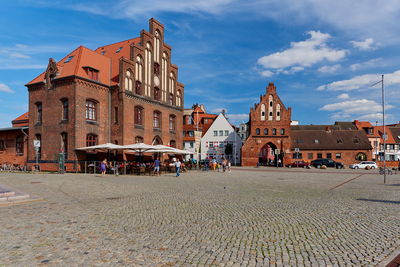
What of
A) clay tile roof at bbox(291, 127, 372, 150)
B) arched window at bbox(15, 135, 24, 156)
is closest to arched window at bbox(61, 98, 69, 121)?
arched window at bbox(15, 135, 24, 156)

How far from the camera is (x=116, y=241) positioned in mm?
6223

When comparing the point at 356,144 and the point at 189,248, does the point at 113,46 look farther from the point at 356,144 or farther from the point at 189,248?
the point at 356,144

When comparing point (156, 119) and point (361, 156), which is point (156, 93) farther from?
point (361, 156)

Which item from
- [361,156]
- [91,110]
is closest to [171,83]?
[91,110]

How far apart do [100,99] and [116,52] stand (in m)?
8.74

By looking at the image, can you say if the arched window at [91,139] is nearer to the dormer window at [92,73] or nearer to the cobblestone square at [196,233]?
the dormer window at [92,73]

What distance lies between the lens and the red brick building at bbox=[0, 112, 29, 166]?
36031mm

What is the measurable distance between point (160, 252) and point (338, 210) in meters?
6.78

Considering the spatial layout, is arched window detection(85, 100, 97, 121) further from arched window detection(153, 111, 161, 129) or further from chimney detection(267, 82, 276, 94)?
chimney detection(267, 82, 276, 94)

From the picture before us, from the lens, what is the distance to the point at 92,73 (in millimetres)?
31984

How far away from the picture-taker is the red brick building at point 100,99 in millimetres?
30203

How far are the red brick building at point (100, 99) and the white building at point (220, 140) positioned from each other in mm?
28784

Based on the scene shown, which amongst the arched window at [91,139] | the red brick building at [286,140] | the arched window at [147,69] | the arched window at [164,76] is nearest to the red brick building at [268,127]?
the red brick building at [286,140]

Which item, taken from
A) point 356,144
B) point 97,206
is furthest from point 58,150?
point 356,144
